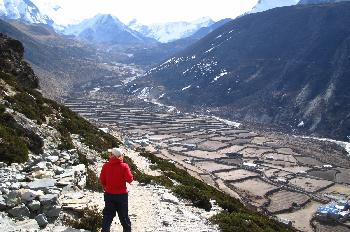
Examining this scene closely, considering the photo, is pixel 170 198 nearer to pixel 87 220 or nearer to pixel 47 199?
pixel 87 220

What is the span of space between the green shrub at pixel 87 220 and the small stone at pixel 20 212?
1.49 m

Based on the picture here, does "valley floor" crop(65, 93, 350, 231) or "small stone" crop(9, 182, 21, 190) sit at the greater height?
"small stone" crop(9, 182, 21, 190)

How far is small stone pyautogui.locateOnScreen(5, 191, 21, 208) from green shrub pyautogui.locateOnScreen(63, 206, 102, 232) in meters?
1.89

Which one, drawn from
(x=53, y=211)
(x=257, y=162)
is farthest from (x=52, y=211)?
(x=257, y=162)

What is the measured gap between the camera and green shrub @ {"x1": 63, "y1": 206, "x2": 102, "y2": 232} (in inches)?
693

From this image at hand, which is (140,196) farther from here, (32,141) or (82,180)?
(32,141)

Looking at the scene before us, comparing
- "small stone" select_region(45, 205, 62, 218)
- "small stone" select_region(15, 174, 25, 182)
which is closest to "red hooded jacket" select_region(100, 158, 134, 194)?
"small stone" select_region(45, 205, 62, 218)

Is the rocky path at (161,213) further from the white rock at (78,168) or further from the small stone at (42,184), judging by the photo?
the small stone at (42,184)

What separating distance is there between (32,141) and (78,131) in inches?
532

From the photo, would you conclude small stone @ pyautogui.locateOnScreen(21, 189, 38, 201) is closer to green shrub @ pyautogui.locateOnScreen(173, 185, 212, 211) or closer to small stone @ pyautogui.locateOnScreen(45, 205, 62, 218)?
small stone @ pyautogui.locateOnScreen(45, 205, 62, 218)

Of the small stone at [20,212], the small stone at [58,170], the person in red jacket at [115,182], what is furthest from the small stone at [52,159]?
the person in red jacket at [115,182]

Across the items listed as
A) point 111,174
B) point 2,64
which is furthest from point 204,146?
point 111,174

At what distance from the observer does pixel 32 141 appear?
26.9m

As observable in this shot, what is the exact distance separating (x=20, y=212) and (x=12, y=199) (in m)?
0.67
